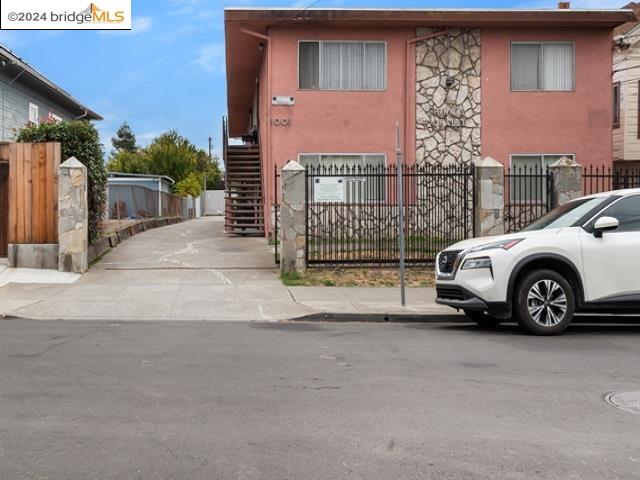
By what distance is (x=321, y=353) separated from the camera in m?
7.48

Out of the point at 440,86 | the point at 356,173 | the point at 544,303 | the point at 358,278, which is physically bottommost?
the point at 358,278

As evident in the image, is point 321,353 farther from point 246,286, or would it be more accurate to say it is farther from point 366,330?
point 246,286

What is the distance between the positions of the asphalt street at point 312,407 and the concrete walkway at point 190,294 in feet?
6.90

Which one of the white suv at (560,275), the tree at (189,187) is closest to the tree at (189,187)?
the tree at (189,187)

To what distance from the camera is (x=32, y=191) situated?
14344 mm

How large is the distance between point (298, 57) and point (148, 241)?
6781mm

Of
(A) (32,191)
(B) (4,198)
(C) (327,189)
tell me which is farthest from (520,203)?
(B) (4,198)

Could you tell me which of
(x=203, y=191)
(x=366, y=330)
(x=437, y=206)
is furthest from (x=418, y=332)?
(x=203, y=191)

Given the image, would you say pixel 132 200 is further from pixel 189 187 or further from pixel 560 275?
pixel 189 187

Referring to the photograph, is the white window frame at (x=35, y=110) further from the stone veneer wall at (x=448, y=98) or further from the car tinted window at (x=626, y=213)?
the car tinted window at (x=626, y=213)

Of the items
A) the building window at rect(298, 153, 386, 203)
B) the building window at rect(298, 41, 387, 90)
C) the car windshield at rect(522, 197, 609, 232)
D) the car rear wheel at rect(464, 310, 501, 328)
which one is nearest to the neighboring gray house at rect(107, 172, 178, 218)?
the building window at rect(298, 153, 386, 203)

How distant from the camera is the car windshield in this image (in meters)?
9.11

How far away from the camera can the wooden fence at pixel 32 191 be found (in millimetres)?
14281

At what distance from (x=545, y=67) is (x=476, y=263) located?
12199mm
